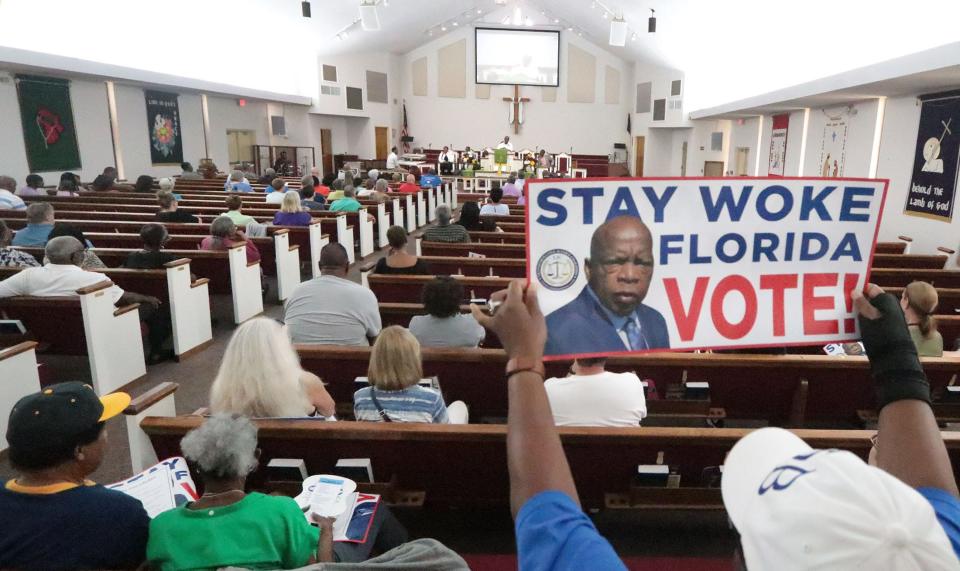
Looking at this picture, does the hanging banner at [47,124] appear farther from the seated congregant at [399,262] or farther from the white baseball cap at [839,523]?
the white baseball cap at [839,523]

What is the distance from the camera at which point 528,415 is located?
0.86m

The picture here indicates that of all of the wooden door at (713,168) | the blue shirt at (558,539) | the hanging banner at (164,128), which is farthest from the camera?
the wooden door at (713,168)

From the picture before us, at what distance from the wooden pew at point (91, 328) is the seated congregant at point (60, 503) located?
254cm

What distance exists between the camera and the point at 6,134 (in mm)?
9359

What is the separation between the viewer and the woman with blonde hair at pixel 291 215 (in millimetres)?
6672

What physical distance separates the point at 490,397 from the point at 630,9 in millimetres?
12970

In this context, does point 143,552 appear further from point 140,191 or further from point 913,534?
point 140,191

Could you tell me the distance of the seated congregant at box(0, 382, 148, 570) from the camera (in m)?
A: 1.35

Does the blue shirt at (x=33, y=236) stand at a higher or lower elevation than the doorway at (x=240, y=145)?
lower

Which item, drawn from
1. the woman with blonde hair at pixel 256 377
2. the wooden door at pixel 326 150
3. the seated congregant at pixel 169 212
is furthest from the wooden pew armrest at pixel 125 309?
the wooden door at pixel 326 150

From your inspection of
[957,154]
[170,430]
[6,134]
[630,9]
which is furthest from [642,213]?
[630,9]

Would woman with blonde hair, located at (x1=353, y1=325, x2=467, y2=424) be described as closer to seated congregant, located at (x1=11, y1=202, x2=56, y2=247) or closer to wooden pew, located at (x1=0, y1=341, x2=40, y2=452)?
wooden pew, located at (x1=0, y1=341, x2=40, y2=452)

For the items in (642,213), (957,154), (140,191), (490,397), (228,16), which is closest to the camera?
(642,213)

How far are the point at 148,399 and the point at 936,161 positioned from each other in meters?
8.46
